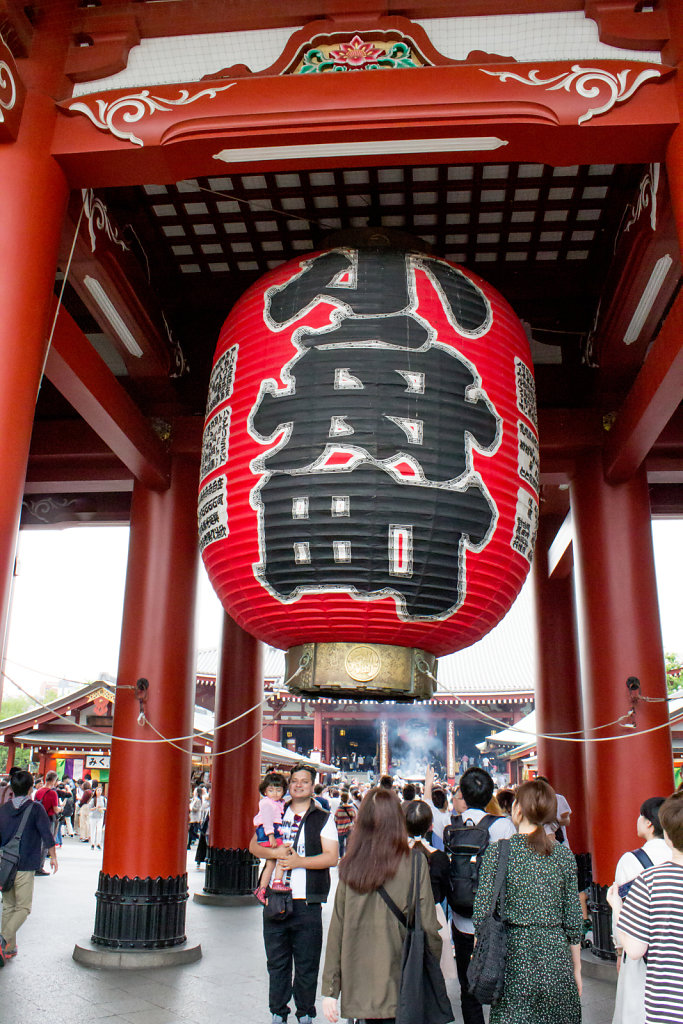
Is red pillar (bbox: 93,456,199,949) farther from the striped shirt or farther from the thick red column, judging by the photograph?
the striped shirt

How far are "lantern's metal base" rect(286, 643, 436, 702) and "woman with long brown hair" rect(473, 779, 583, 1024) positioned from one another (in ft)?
2.66

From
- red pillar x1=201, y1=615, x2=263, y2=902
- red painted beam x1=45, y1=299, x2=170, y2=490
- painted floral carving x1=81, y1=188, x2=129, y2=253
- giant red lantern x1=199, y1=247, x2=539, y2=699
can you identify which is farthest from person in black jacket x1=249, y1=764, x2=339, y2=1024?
red pillar x1=201, y1=615, x2=263, y2=902

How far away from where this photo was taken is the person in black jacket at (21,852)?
611cm

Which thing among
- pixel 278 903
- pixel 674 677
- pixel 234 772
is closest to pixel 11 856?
pixel 278 903

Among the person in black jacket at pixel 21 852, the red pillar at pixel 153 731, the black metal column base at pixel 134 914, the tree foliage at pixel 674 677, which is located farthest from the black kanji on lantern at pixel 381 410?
the tree foliage at pixel 674 677

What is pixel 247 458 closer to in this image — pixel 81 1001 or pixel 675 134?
pixel 675 134

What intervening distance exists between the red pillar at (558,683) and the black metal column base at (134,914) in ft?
19.3

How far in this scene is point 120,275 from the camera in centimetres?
602

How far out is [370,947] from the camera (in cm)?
319

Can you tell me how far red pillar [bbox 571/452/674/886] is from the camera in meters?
6.11

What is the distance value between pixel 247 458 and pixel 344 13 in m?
2.52

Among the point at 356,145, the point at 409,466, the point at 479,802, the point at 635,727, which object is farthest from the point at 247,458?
the point at 635,727

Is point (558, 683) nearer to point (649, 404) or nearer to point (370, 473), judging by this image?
point (649, 404)

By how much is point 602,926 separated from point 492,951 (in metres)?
4.00
